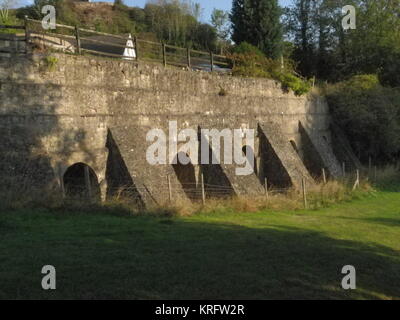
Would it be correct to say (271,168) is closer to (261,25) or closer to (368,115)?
(368,115)

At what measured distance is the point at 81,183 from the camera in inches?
586

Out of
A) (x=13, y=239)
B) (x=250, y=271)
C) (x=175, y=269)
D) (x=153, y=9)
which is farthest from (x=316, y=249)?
(x=153, y=9)

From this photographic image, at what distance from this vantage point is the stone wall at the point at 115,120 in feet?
41.0

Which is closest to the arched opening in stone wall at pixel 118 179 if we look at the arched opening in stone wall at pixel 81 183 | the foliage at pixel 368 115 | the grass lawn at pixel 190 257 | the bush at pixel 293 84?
the arched opening in stone wall at pixel 81 183

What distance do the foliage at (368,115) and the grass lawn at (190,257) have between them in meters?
15.7

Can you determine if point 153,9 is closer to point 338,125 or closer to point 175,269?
point 338,125

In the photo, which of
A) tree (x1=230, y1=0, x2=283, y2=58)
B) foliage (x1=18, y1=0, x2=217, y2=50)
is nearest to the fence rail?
tree (x1=230, y1=0, x2=283, y2=58)

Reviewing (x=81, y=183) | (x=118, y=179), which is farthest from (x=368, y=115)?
(x=81, y=183)

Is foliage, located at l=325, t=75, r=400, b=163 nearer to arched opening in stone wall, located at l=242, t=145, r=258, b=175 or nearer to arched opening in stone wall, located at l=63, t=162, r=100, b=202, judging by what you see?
arched opening in stone wall, located at l=242, t=145, r=258, b=175

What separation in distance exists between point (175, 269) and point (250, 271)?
1149mm

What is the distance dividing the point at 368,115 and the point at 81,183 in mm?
17919

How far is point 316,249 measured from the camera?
877 cm

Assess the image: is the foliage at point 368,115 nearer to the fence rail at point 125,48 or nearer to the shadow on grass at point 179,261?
the fence rail at point 125,48
